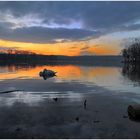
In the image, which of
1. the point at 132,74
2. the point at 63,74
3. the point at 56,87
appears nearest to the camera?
the point at 56,87

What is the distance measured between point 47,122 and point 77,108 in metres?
6.48

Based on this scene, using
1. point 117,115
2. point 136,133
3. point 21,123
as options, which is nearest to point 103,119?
point 117,115

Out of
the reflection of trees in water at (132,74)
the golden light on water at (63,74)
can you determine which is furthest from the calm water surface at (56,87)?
the golden light on water at (63,74)

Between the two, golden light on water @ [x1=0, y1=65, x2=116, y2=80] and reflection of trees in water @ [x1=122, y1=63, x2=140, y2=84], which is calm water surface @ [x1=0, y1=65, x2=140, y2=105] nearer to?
reflection of trees in water @ [x1=122, y1=63, x2=140, y2=84]

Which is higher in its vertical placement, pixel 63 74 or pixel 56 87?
pixel 63 74

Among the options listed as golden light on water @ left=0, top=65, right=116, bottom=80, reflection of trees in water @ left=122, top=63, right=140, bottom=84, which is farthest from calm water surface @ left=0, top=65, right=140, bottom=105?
golden light on water @ left=0, top=65, right=116, bottom=80

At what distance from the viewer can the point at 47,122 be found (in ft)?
73.3

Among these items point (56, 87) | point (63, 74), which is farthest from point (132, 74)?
point (56, 87)

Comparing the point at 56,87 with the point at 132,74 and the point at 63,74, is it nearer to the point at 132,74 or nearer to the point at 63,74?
the point at 63,74

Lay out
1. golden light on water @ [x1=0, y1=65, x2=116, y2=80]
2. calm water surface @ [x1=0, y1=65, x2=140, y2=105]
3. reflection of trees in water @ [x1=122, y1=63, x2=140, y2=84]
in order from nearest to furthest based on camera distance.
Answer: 1. calm water surface @ [x1=0, y1=65, x2=140, y2=105]
2. reflection of trees in water @ [x1=122, y1=63, x2=140, y2=84]
3. golden light on water @ [x1=0, y1=65, x2=116, y2=80]

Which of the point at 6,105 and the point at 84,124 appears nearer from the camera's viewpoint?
the point at 84,124

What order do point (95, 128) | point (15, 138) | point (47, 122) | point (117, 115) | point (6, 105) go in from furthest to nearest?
point (6, 105) < point (117, 115) < point (47, 122) < point (95, 128) < point (15, 138)

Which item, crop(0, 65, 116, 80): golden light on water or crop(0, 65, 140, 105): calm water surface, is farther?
crop(0, 65, 116, 80): golden light on water

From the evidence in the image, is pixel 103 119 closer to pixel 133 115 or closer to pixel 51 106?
pixel 133 115
